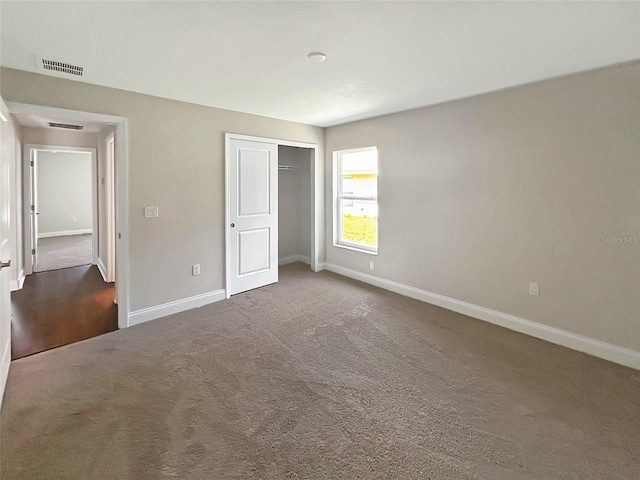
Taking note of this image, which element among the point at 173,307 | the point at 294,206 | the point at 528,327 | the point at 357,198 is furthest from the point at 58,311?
the point at 528,327

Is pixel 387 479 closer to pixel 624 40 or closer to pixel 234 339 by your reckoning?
pixel 234 339

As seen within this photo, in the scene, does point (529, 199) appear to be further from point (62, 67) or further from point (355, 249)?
point (62, 67)

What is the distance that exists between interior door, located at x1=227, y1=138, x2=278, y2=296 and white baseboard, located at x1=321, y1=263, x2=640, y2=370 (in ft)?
5.78

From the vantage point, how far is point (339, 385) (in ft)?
8.11

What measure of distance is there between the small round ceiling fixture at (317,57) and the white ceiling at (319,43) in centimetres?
5

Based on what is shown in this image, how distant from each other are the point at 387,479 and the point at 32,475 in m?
1.82

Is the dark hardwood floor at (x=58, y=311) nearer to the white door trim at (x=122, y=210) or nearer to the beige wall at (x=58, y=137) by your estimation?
the white door trim at (x=122, y=210)

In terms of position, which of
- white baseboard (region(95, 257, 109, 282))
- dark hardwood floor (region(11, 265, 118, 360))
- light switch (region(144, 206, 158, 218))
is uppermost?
light switch (region(144, 206, 158, 218))

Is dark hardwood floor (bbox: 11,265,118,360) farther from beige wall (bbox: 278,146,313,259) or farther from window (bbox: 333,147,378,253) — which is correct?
window (bbox: 333,147,378,253)

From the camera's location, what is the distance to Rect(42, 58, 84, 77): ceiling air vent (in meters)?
2.68

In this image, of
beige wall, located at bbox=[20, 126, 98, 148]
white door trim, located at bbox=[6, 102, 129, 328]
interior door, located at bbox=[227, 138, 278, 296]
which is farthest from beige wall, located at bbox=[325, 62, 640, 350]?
beige wall, located at bbox=[20, 126, 98, 148]

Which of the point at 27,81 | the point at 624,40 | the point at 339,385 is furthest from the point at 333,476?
the point at 27,81

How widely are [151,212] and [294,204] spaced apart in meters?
3.25

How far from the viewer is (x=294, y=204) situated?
656 cm
